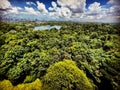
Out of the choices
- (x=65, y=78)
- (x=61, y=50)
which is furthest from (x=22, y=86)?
(x=61, y=50)

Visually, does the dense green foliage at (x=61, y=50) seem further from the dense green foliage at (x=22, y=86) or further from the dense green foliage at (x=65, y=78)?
the dense green foliage at (x=65, y=78)

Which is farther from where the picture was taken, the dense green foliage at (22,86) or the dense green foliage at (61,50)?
the dense green foliage at (61,50)

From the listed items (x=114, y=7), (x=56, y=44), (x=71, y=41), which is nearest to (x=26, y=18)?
(x=56, y=44)

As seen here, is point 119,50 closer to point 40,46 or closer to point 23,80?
point 40,46

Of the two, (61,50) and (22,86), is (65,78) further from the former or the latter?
(22,86)

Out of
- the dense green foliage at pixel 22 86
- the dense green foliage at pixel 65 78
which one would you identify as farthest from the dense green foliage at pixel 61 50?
the dense green foliage at pixel 65 78
